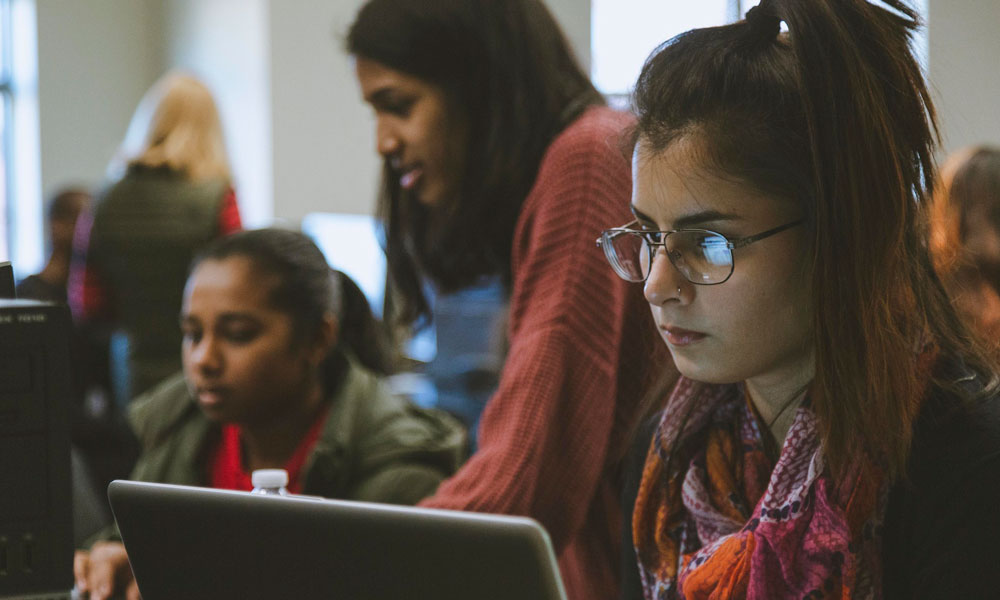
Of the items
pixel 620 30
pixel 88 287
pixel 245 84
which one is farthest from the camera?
pixel 245 84

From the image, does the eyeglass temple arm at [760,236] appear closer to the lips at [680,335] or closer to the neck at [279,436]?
the lips at [680,335]

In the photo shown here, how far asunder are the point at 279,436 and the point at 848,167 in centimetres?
117

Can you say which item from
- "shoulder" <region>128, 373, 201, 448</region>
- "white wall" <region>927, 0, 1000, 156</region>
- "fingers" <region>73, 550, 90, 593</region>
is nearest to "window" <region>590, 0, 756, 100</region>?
"white wall" <region>927, 0, 1000, 156</region>

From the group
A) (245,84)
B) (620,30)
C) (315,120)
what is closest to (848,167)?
(620,30)

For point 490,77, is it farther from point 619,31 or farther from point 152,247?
point 619,31

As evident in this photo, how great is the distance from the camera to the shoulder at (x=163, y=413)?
1.91 m

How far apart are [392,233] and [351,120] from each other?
354 centimetres

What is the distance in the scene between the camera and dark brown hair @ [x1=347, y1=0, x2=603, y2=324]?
1.47m

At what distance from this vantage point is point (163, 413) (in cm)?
193

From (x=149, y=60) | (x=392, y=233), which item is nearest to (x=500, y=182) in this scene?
(x=392, y=233)

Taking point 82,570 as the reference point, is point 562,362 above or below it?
above

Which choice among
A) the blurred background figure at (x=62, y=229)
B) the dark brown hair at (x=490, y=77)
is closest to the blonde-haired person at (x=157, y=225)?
the blurred background figure at (x=62, y=229)

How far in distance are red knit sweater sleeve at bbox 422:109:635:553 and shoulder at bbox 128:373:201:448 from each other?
757mm

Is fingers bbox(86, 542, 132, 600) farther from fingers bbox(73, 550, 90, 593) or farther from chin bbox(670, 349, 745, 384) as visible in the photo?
chin bbox(670, 349, 745, 384)
